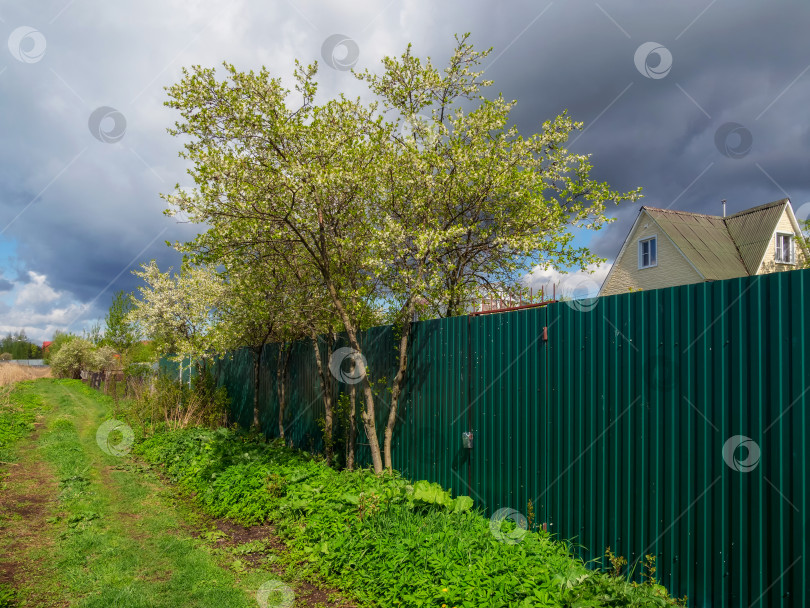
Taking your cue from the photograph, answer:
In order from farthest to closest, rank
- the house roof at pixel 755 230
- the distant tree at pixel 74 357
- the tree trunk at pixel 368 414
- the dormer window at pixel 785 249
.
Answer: the distant tree at pixel 74 357, the dormer window at pixel 785 249, the house roof at pixel 755 230, the tree trunk at pixel 368 414

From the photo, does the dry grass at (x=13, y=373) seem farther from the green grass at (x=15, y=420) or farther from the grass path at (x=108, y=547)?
the grass path at (x=108, y=547)

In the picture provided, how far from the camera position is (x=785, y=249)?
73.0ft

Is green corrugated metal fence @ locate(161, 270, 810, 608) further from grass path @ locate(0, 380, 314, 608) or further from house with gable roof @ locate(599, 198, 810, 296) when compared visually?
house with gable roof @ locate(599, 198, 810, 296)

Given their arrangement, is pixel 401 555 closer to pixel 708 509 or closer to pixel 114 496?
pixel 708 509

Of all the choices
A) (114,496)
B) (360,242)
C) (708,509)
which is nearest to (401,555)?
(708,509)

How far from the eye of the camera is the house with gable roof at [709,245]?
21422 millimetres

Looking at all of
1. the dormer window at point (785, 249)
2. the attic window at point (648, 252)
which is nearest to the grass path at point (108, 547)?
the attic window at point (648, 252)

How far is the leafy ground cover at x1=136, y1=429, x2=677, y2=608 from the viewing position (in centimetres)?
343

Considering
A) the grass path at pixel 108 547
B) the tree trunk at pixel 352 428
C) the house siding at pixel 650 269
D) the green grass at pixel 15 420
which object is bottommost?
the grass path at pixel 108 547

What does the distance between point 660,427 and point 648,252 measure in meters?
21.8

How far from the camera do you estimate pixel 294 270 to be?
A: 7383 mm

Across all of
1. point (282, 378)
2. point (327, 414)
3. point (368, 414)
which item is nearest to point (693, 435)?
point (368, 414)

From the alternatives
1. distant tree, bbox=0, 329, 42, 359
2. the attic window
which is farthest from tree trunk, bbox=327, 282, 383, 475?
distant tree, bbox=0, 329, 42, 359

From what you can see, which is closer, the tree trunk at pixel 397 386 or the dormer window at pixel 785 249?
the tree trunk at pixel 397 386
